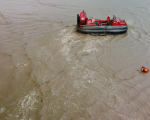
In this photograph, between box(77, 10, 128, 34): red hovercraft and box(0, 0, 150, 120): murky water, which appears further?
box(77, 10, 128, 34): red hovercraft

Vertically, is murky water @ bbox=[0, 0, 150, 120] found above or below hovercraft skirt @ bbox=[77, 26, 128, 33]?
below

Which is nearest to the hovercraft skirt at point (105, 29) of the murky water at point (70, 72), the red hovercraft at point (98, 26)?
the red hovercraft at point (98, 26)

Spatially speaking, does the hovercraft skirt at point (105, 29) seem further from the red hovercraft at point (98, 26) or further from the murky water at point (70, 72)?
the murky water at point (70, 72)

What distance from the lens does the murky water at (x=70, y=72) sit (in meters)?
3.99

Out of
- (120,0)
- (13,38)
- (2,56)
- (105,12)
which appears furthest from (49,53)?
(120,0)

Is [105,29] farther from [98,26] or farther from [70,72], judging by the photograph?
[70,72]

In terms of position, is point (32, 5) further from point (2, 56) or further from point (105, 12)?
point (2, 56)

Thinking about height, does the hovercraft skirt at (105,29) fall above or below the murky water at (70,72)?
above

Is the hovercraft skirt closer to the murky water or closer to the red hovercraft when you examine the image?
the red hovercraft

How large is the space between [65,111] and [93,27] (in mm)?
5416

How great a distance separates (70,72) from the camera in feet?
17.5

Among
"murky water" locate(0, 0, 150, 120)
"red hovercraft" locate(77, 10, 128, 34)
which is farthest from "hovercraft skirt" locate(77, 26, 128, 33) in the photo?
"murky water" locate(0, 0, 150, 120)

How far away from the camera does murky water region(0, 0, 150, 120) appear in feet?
13.1

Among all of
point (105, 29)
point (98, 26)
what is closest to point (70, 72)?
Result: point (98, 26)
